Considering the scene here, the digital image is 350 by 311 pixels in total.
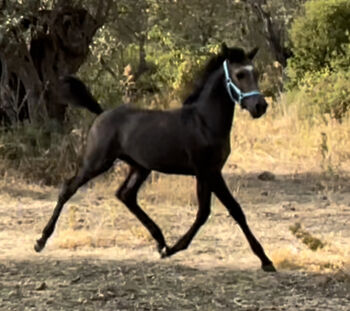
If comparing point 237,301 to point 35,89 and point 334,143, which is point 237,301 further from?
point 334,143

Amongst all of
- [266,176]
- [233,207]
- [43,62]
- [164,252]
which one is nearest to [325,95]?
[266,176]

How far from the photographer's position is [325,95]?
51.4 feet

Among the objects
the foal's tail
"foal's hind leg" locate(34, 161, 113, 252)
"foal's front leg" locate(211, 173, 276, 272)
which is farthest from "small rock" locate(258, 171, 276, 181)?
"foal's front leg" locate(211, 173, 276, 272)

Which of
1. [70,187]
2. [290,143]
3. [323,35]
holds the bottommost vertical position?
[290,143]

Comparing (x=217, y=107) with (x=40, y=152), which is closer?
(x=217, y=107)

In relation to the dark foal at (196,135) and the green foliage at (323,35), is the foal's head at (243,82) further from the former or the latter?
the green foliage at (323,35)

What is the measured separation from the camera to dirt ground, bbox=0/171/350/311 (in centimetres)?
566

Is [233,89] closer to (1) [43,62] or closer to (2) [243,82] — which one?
(2) [243,82]

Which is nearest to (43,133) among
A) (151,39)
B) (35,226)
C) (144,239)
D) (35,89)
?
(35,89)

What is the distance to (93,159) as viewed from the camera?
682 centimetres

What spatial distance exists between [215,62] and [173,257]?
179 centimetres

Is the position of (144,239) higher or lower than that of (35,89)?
lower

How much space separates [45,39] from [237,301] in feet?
24.9

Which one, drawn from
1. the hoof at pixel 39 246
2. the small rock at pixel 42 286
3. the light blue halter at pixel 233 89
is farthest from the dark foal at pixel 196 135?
the small rock at pixel 42 286
